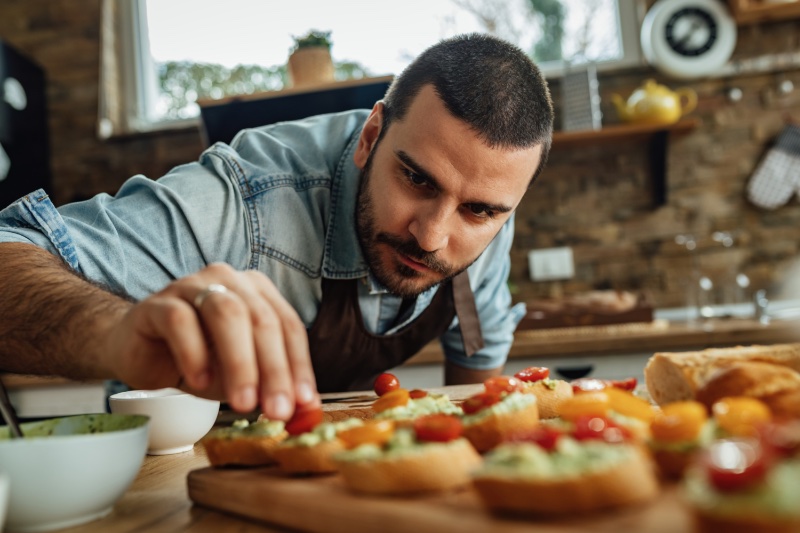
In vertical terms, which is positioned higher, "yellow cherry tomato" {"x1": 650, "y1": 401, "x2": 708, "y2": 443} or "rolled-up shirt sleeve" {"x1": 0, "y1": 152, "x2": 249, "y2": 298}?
"rolled-up shirt sleeve" {"x1": 0, "y1": 152, "x2": 249, "y2": 298}

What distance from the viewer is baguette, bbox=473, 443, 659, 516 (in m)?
0.48

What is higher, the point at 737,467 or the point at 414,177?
the point at 414,177

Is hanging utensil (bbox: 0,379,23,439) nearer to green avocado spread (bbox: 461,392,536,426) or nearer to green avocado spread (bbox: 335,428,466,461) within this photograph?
green avocado spread (bbox: 335,428,466,461)

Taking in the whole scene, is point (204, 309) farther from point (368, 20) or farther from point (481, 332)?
point (368, 20)

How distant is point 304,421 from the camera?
0.73 meters

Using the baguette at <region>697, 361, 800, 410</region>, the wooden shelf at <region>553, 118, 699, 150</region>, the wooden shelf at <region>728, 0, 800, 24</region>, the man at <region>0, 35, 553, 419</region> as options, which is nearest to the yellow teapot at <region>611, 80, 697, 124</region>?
the wooden shelf at <region>553, 118, 699, 150</region>

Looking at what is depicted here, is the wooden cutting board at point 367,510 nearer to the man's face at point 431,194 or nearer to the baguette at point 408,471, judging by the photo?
the baguette at point 408,471

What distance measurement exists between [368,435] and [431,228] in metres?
0.60

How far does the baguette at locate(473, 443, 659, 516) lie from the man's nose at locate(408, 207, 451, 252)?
72 centimetres

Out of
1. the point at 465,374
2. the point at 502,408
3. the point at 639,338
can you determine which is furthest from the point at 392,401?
the point at 639,338

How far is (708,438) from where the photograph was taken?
58cm

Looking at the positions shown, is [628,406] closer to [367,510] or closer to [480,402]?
[480,402]

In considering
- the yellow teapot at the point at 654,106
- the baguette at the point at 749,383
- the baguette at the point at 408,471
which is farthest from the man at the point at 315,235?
the yellow teapot at the point at 654,106

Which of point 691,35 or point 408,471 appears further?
point 691,35
